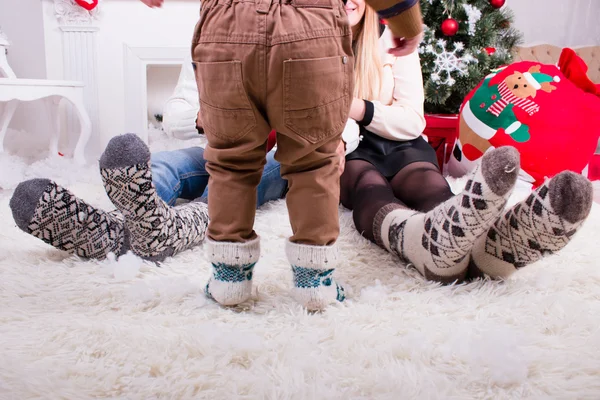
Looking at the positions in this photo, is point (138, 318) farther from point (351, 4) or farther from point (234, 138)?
point (351, 4)

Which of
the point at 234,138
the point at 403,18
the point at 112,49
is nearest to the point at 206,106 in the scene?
the point at 234,138

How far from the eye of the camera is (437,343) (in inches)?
20.9

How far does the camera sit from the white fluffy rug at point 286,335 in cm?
46

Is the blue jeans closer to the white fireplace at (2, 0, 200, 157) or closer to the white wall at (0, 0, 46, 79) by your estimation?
the white fireplace at (2, 0, 200, 157)

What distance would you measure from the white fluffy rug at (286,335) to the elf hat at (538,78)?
59 cm

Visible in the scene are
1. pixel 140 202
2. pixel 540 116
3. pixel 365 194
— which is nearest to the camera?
pixel 140 202

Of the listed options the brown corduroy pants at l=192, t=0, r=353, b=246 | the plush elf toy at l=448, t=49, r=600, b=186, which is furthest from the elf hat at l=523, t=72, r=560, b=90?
the brown corduroy pants at l=192, t=0, r=353, b=246

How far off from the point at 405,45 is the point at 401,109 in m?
0.45

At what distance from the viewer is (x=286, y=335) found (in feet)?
1.81

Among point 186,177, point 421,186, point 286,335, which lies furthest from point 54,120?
point 286,335

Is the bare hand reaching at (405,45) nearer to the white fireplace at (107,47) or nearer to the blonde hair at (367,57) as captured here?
the blonde hair at (367,57)

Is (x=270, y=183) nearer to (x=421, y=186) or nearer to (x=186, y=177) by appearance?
(x=186, y=177)

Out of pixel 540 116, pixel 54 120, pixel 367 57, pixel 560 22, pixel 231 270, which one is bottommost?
pixel 54 120

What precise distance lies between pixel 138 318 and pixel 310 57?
40cm
